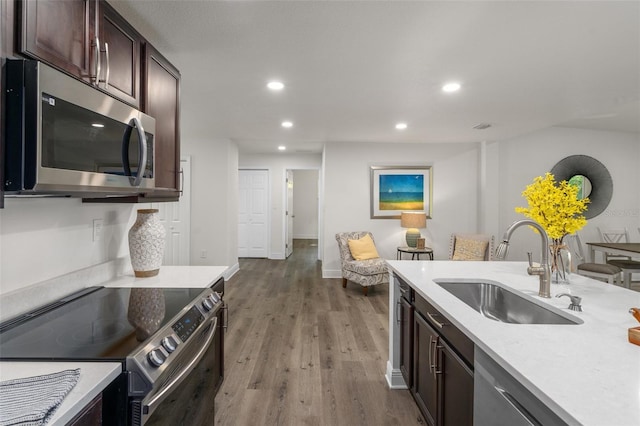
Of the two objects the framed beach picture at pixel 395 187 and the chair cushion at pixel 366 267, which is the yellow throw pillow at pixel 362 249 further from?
the framed beach picture at pixel 395 187

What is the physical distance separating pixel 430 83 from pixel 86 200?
2.64m

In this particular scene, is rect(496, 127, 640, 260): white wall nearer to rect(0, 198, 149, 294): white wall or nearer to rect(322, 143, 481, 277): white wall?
rect(322, 143, 481, 277): white wall

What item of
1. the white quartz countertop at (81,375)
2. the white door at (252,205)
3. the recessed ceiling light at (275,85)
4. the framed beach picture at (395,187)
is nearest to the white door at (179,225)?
the white door at (252,205)

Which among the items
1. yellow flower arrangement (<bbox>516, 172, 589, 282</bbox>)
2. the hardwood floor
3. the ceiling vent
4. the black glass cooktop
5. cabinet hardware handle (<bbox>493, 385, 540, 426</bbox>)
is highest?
the ceiling vent

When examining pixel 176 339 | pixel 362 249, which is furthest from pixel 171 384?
pixel 362 249

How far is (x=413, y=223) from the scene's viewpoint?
5070 millimetres

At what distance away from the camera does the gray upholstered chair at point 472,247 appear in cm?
445

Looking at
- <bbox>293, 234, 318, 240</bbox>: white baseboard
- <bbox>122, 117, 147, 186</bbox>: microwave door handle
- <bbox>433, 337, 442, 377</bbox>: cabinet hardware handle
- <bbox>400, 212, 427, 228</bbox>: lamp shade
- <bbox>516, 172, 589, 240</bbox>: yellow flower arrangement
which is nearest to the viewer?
<bbox>122, 117, 147, 186</bbox>: microwave door handle

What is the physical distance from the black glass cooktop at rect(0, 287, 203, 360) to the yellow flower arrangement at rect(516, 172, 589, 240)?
182 centimetres

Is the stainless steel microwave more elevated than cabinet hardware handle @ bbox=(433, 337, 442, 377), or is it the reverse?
the stainless steel microwave

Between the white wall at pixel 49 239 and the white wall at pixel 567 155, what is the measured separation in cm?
555

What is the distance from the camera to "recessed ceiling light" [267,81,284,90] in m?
2.75

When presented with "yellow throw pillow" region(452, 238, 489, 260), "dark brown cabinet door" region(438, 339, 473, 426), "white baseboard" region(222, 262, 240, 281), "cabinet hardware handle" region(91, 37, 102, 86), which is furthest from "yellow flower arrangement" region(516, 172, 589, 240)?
"white baseboard" region(222, 262, 240, 281)

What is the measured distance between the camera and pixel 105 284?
180cm
